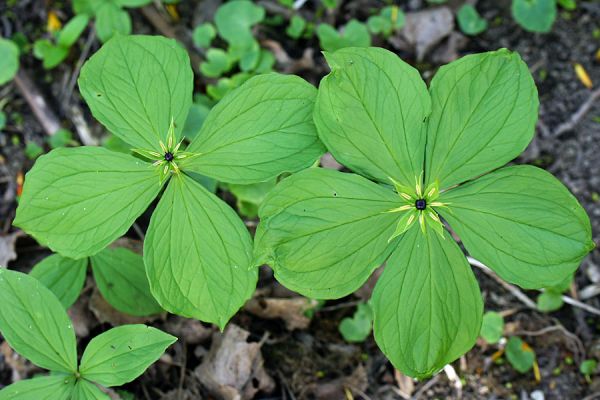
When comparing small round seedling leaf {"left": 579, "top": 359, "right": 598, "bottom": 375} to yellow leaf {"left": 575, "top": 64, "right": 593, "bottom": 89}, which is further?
yellow leaf {"left": 575, "top": 64, "right": 593, "bottom": 89}

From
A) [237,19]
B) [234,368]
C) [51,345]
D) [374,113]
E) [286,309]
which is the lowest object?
[234,368]

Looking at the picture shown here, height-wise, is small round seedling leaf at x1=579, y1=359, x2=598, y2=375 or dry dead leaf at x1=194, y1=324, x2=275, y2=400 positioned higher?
dry dead leaf at x1=194, y1=324, x2=275, y2=400

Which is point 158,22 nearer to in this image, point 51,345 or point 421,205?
point 51,345

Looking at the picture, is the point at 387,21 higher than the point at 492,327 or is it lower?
higher

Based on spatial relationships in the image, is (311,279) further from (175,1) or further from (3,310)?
(175,1)

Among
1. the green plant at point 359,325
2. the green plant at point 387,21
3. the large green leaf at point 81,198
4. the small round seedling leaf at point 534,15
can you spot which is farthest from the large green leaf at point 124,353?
the small round seedling leaf at point 534,15

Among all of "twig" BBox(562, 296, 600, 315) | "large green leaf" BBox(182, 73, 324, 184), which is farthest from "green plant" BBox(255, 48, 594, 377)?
"twig" BBox(562, 296, 600, 315)

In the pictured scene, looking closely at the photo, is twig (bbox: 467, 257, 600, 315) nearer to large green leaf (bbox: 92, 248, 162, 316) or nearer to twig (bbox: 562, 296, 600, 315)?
twig (bbox: 562, 296, 600, 315)

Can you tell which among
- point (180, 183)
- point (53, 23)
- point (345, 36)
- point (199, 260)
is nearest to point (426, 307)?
point (199, 260)
